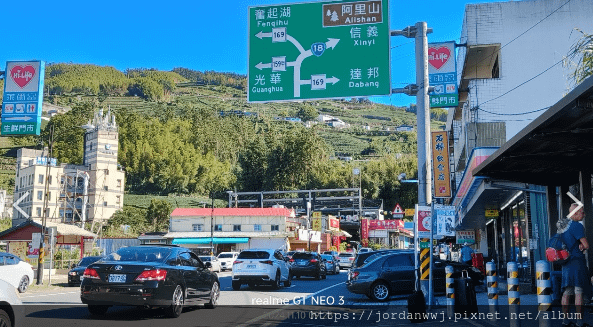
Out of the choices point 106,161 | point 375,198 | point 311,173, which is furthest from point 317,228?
point 106,161

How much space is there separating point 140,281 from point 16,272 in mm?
13821

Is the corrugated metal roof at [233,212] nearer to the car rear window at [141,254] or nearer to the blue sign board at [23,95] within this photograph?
the blue sign board at [23,95]

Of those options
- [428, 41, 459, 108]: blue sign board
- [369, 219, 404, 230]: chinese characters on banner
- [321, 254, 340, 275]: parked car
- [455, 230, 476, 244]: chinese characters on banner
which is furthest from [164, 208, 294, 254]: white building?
[428, 41, 459, 108]: blue sign board

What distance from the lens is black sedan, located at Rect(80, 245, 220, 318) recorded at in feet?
38.5

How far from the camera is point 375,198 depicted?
335 ft

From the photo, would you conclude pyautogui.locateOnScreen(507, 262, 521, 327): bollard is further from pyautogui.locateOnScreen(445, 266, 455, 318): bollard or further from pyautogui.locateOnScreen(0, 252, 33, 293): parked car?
pyautogui.locateOnScreen(0, 252, 33, 293): parked car

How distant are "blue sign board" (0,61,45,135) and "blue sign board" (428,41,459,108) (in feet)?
39.2

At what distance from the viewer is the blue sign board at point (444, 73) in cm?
1943

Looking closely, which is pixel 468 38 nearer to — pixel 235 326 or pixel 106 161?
pixel 235 326

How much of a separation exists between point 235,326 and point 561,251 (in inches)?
224

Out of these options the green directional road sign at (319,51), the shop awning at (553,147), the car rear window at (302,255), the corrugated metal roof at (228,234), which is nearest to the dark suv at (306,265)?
the car rear window at (302,255)

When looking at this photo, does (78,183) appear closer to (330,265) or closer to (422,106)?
(330,265)

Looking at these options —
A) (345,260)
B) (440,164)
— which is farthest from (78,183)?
(440,164)

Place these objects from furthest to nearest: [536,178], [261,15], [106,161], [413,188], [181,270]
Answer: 1. [106,161]
2. [413,188]
3. [261,15]
4. [536,178]
5. [181,270]
